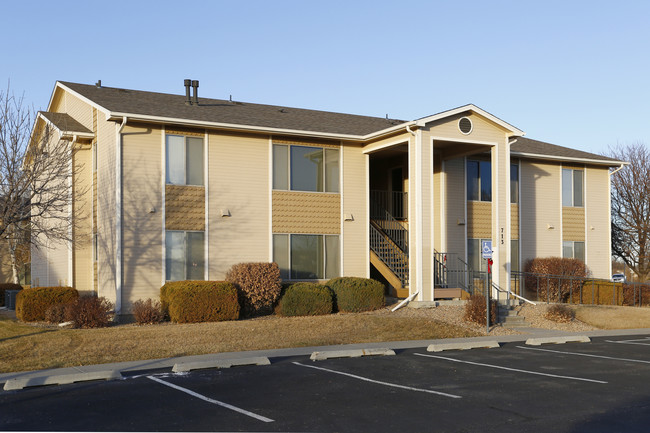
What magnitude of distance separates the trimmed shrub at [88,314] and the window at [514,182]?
610 inches

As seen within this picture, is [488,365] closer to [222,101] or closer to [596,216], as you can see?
[222,101]

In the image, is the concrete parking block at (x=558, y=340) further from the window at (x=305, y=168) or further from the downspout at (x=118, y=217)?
the downspout at (x=118, y=217)

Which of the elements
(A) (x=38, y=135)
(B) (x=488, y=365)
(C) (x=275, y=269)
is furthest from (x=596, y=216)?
(A) (x=38, y=135)

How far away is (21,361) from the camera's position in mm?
12781

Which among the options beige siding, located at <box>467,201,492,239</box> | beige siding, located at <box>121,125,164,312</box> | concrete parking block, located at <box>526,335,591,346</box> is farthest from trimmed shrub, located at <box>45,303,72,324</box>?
beige siding, located at <box>467,201,492,239</box>

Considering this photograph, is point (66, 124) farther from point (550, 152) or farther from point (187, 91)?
point (550, 152)

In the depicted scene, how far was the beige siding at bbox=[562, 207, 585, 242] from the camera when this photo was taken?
88.4 feet

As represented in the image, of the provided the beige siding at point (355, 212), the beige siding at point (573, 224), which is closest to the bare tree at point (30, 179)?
the beige siding at point (355, 212)

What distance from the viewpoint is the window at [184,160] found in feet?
66.1

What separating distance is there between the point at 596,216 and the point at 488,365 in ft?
57.6

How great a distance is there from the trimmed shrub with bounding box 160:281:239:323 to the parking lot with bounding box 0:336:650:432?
5.39m

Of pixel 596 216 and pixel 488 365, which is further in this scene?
pixel 596 216

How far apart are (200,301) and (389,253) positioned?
730 centimetres

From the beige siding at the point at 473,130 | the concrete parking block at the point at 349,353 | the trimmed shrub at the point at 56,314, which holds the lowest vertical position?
the concrete parking block at the point at 349,353
